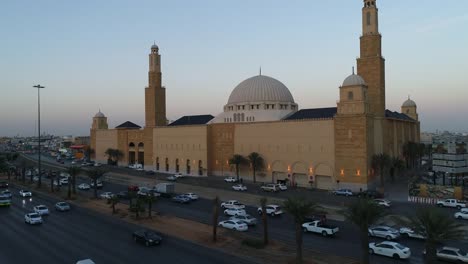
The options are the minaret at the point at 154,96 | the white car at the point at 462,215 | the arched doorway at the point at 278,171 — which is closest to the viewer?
the white car at the point at 462,215

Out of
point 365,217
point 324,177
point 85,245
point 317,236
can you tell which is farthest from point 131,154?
point 365,217

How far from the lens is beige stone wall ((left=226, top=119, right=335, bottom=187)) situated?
2057 inches

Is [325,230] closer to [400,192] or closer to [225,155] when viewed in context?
[400,192]

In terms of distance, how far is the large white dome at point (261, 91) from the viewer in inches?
2751

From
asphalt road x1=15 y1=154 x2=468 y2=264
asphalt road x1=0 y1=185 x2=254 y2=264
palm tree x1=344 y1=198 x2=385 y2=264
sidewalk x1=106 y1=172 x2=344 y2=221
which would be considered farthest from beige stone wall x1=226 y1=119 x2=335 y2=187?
palm tree x1=344 y1=198 x2=385 y2=264

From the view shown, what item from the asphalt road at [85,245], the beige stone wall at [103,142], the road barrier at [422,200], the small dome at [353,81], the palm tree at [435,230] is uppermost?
the small dome at [353,81]

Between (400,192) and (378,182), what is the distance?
5.11m

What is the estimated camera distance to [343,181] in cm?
4997

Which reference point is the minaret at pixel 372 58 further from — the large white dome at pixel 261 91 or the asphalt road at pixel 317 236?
the asphalt road at pixel 317 236

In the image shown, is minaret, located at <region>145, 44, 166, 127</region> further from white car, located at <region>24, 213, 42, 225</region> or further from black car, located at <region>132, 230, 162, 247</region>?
black car, located at <region>132, 230, 162, 247</region>

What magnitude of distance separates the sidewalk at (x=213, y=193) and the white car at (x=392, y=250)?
999 cm

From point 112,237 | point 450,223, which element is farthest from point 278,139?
point 450,223

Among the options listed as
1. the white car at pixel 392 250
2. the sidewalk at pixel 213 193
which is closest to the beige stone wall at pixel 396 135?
the sidewalk at pixel 213 193

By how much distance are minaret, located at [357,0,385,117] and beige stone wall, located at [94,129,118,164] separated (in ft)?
205
